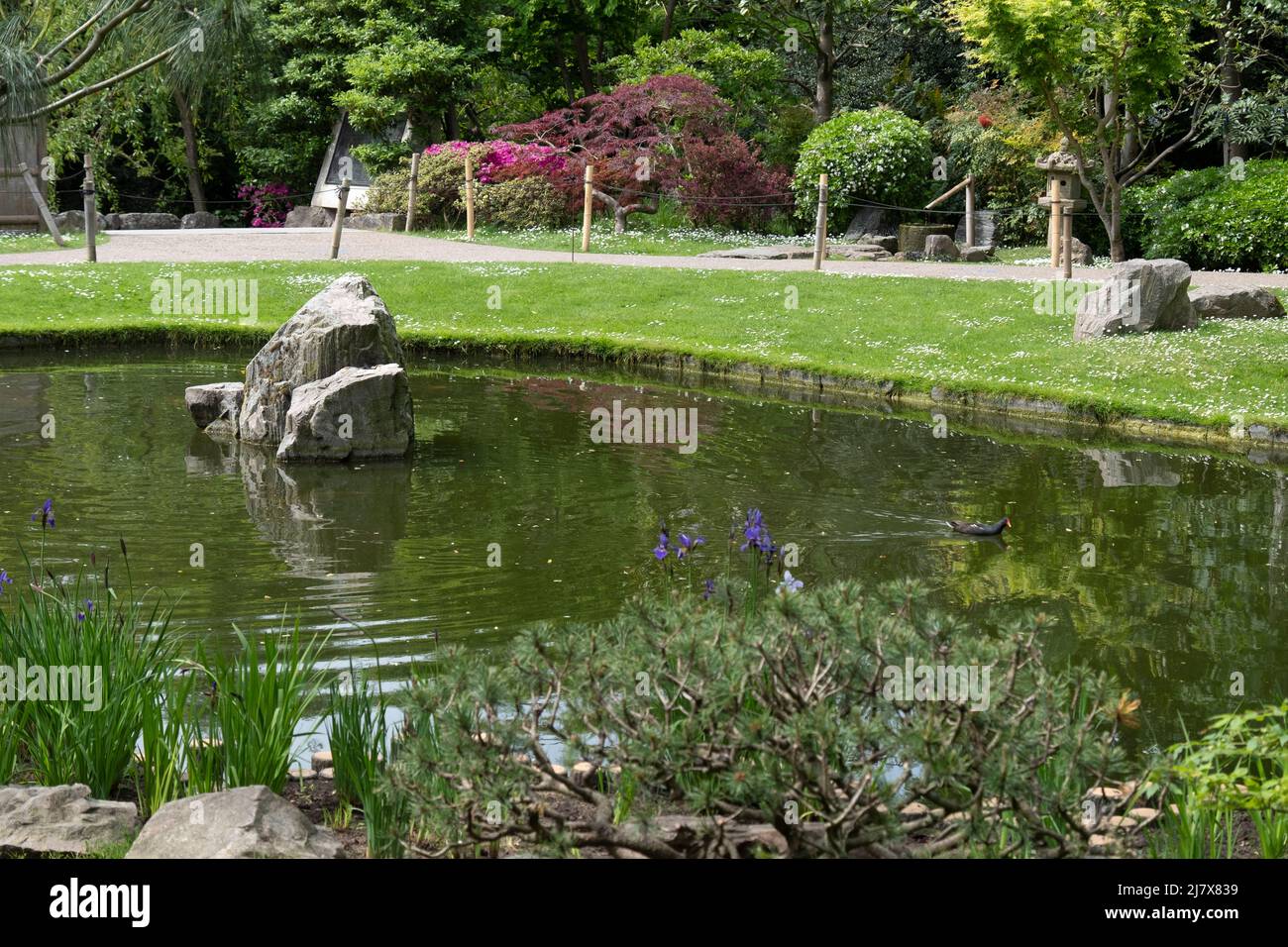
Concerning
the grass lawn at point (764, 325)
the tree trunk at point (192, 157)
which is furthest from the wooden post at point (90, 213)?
the tree trunk at point (192, 157)

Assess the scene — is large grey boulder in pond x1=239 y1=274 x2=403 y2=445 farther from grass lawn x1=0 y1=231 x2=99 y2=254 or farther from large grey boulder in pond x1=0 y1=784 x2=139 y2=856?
grass lawn x1=0 y1=231 x2=99 y2=254

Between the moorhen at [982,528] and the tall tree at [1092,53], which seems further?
the tall tree at [1092,53]

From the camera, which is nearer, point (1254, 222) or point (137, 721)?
point (137, 721)

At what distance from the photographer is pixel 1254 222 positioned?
23.0 metres

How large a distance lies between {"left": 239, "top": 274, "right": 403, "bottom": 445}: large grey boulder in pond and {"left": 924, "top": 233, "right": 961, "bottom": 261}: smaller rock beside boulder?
14209mm

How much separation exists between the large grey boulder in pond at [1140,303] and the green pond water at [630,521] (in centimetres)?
314

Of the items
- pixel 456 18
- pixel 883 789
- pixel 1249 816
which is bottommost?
pixel 1249 816

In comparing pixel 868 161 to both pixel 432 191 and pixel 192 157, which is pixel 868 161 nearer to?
pixel 432 191

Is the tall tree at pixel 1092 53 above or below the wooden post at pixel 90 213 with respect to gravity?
above

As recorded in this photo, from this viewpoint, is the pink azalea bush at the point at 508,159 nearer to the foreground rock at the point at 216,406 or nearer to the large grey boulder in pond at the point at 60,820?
the foreground rock at the point at 216,406

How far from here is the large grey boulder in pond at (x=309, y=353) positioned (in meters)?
12.6
